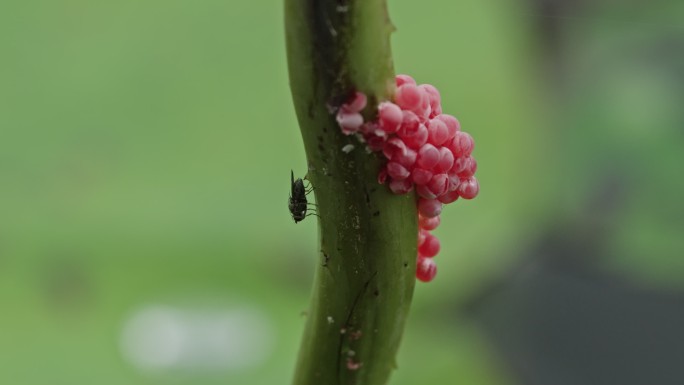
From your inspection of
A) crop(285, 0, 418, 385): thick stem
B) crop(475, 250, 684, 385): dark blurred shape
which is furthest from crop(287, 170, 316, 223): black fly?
crop(475, 250, 684, 385): dark blurred shape

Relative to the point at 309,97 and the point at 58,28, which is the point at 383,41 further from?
the point at 58,28

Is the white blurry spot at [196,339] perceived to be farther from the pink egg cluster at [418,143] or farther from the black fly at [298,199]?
the pink egg cluster at [418,143]

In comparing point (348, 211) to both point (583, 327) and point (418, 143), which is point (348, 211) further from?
point (583, 327)

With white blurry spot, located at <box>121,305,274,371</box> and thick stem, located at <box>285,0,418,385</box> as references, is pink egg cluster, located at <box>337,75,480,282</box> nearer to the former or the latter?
thick stem, located at <box>285,0,418,385</box>

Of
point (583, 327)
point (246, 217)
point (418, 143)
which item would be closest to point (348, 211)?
point (418, 143)

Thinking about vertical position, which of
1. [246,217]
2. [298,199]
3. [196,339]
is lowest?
[196,339]

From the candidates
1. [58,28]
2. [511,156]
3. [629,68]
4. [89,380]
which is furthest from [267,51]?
[629,68]
